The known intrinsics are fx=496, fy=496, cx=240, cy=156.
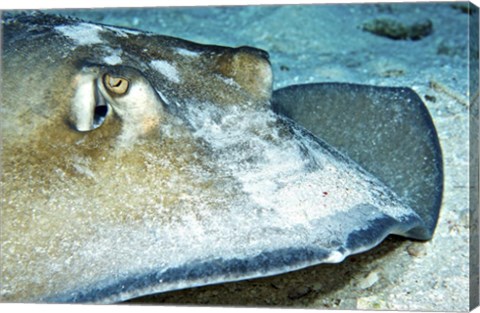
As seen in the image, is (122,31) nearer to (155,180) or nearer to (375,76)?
(155,180)

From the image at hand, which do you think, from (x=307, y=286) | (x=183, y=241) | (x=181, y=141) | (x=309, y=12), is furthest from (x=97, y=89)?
(x=309, y=12)

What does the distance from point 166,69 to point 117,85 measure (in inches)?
20.4

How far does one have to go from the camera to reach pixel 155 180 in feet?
5.98

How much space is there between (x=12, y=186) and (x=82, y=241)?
0.41 m

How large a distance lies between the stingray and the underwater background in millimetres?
261

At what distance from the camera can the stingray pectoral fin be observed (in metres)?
2.65

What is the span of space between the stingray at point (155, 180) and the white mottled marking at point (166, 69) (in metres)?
0.01

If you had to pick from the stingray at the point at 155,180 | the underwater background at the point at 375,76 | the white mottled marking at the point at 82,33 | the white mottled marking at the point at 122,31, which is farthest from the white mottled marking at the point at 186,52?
the underwater background at the point at 375,76

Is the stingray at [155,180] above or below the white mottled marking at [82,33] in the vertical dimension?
below

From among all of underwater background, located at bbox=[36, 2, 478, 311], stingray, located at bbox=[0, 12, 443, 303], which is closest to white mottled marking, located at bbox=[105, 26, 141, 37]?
stingray, located at bbox=[0, 12, 443, 303]

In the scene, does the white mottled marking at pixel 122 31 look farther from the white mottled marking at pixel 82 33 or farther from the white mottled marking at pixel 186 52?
the white mottled marking at pixel 186 52

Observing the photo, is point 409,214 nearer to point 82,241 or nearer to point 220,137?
point 220,137

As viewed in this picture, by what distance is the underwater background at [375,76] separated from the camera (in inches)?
94.4

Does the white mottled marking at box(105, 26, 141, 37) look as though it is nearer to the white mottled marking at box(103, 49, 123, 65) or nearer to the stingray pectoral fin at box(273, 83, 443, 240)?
the white mottled marking at box(103, 49, 123, 65)
